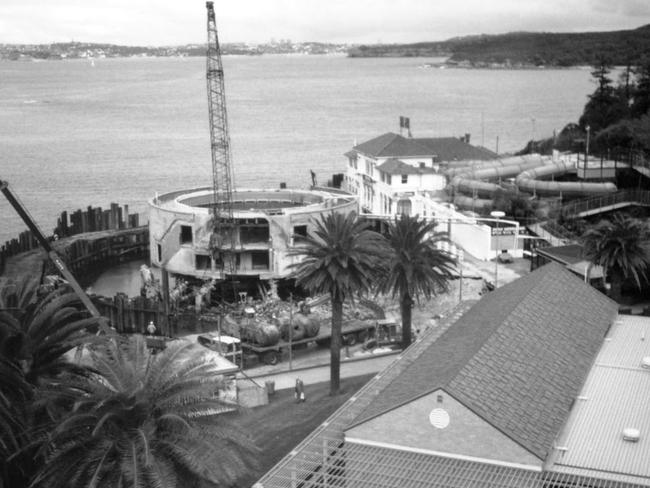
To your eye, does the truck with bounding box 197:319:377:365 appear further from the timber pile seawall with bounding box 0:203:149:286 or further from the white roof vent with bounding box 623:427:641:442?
the timber pile seawall with bounding box 0:203:149:286

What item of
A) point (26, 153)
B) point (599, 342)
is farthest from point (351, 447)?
point (26, 153)

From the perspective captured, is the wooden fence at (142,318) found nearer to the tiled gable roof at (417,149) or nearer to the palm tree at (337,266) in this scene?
the palm tree at (337,266)

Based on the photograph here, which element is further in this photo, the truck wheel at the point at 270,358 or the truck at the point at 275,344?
the truck wheel at the point at 270,358

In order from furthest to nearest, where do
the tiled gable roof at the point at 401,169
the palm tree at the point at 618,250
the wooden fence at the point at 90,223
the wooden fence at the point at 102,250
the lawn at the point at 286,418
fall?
the wooden fence at the point at 90,223 < the tiled gable roof at the point at 401,169 < the wooden fence at the point at 102,250 < the palm tree at the point at 618,250 < the lawn at the point at 286,418

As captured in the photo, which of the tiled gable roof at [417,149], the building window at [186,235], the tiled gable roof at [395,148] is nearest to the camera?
the building window at [186,235]

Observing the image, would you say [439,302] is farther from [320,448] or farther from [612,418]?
[320,448]

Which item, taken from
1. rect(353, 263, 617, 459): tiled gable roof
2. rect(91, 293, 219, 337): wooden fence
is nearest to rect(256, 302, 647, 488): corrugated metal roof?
rect(353, 263, 617, 459): tiled gable roof

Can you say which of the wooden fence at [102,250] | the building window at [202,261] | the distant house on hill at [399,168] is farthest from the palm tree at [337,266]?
the distant house on hill at [399,168]
